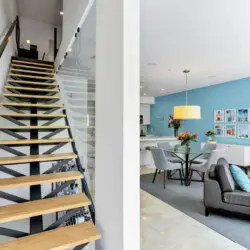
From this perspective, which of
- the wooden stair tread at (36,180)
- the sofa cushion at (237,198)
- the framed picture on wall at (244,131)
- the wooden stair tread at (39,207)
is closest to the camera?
the wooden stair tread at (39,207)

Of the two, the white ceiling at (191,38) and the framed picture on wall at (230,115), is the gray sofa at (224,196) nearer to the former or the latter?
the white ceiling at (191,38)

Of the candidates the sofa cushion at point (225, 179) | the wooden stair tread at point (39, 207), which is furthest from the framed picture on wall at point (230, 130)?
the wooden stair tread at point (39, 207)

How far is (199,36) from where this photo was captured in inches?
Result: 129

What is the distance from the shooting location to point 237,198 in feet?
9.16

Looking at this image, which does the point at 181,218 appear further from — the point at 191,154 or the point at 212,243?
the point at 191,154

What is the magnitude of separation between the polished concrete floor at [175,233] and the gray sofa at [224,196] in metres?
0.40

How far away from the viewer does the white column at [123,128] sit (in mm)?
1253

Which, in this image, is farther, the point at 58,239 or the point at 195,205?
the point at 195,205

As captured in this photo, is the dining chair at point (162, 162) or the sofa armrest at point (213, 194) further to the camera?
the dining chair at point (162, 162)

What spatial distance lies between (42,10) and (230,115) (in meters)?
6.85

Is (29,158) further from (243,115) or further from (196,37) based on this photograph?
(243,115)

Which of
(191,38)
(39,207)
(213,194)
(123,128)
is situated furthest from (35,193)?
(191,38)

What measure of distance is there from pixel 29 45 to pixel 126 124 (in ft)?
25.3

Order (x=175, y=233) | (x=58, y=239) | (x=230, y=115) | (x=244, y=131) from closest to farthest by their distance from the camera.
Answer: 1. (x=58, y=239)
2. (x=175, y=233)
3. (x=244, y=131)
4. (x=230, y=115)
